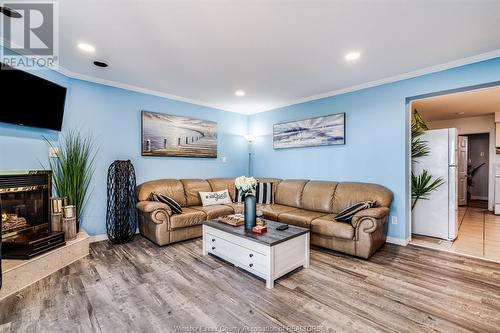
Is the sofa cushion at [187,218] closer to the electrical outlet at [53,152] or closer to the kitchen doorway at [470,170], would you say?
the electrical outlet at [53,152]

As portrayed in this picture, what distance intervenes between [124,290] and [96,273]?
0.58 m

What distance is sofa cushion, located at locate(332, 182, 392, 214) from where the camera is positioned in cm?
337

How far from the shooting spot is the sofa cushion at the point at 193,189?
171 inches

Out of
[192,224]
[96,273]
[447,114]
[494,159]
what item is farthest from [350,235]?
[494,159]

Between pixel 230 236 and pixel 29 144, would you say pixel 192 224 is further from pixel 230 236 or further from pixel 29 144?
pixel 29 144

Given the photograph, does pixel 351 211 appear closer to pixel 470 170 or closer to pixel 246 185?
pixel 246 185

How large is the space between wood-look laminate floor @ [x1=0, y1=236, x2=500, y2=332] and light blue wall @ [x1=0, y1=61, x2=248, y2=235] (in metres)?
1.38

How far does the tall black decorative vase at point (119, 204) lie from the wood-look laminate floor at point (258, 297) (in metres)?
0.58

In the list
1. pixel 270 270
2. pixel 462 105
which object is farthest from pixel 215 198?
pixel 462 105

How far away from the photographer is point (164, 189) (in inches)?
161

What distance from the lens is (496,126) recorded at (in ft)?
18.7

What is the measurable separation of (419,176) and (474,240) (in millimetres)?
1249

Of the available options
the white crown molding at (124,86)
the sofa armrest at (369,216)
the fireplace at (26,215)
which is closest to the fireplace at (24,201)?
the fireplace at (26,215)

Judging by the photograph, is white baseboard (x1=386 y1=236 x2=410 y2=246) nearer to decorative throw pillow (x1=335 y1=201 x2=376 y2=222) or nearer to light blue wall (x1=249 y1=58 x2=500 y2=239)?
light blue wall (x1=249 y1=58 x2=500 y2=239)
